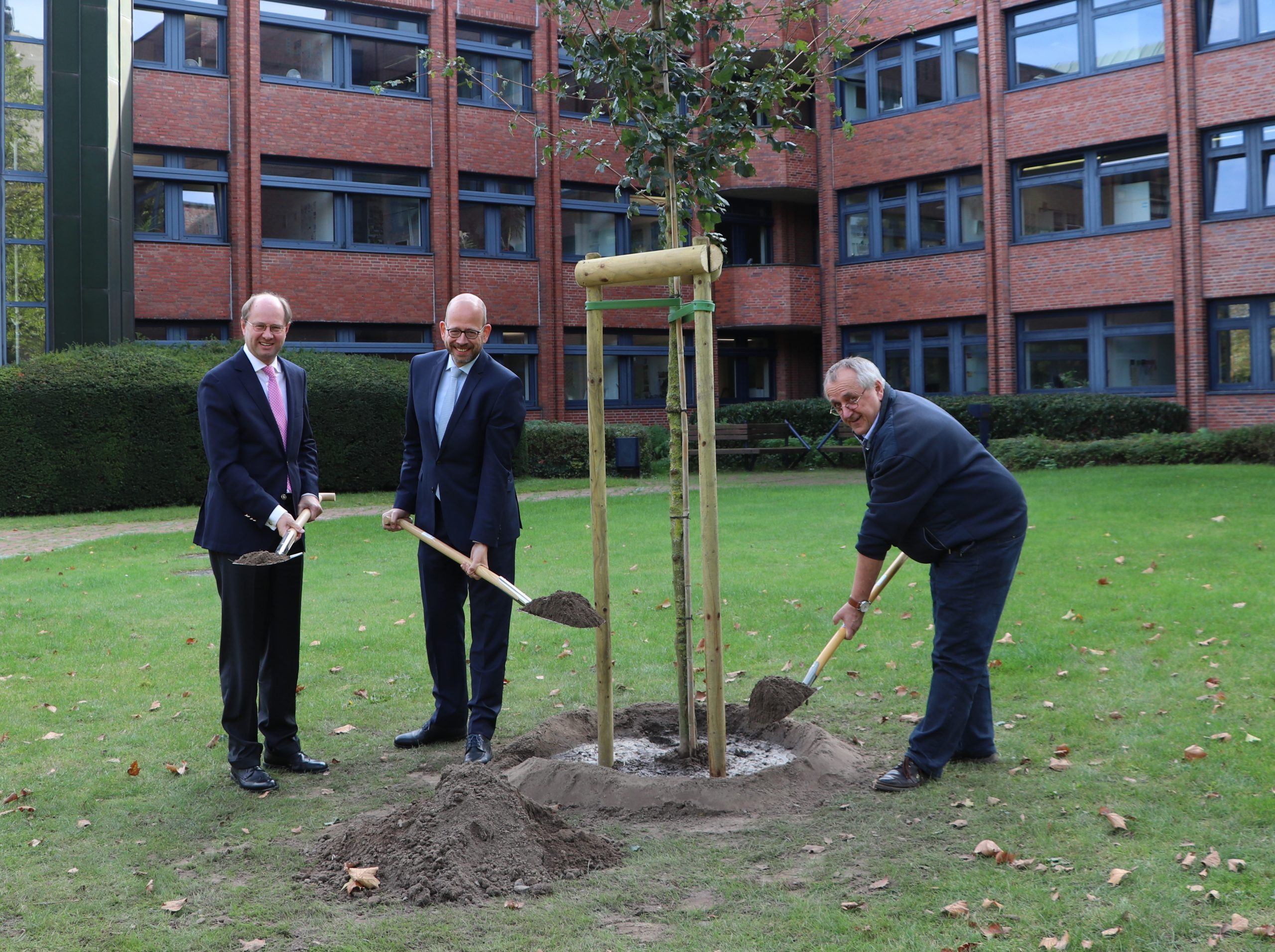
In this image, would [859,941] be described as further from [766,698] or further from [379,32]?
[379,32]

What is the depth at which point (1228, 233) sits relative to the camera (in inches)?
918

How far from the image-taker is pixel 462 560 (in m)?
5.45

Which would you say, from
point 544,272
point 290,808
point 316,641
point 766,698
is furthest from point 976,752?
point 544,272

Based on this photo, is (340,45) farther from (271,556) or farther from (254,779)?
(254,779)

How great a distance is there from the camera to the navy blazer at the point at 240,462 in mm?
5352

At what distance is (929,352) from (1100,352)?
3993 millimetres

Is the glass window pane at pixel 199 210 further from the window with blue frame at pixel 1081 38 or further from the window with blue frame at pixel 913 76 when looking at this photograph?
the window with blue frame at pixel 1081 38

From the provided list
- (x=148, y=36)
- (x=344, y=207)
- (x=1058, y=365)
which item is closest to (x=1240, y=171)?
(x=1058, y=365)

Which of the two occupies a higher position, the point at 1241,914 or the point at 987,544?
the point at 987,544

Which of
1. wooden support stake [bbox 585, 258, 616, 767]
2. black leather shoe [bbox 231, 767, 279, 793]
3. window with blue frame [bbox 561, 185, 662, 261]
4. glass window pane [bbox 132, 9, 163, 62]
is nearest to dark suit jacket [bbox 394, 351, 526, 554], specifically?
wooden support stake [bbox 585, 258, 616, 767]

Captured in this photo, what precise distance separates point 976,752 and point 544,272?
78.6 ft

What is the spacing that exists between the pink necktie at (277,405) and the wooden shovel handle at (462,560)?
595 mm

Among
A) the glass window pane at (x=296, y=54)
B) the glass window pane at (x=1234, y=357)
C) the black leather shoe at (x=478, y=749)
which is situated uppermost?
the glass window pane at (x=296, y=54)

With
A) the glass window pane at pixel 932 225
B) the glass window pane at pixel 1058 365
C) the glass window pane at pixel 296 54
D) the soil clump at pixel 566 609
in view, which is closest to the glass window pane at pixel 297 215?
the glass window pane at pixel 296 54
